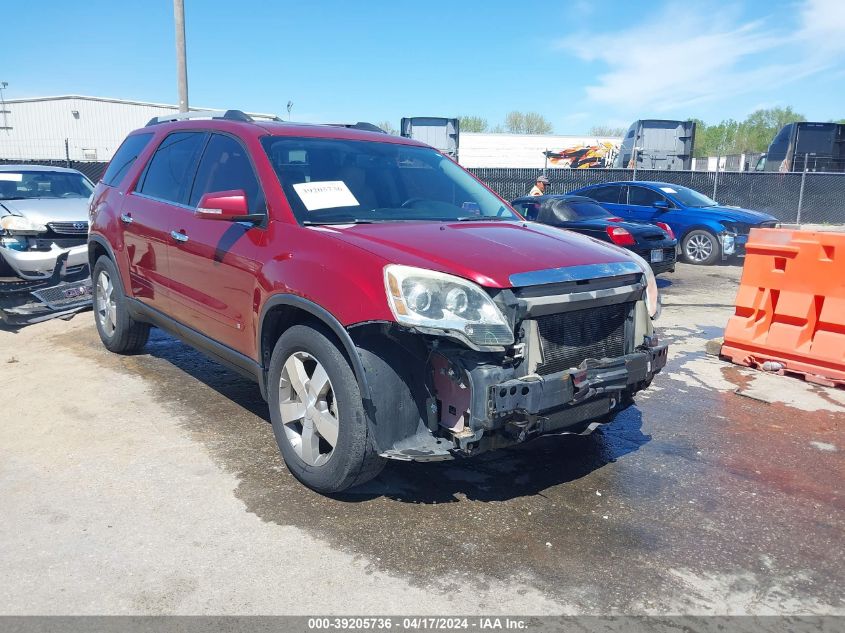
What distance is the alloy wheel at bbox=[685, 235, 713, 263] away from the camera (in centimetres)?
1333

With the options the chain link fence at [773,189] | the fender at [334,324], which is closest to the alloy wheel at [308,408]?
the fender at [334,324]

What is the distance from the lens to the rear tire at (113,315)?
5.89 m

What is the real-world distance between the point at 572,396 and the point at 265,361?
5.74 ft

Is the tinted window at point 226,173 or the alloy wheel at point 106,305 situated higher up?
the tinted window at point 226,173

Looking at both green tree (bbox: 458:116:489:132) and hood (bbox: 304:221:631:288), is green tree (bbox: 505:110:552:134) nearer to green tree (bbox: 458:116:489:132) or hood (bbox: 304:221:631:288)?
green tree (bbox: 458:116:489:132)

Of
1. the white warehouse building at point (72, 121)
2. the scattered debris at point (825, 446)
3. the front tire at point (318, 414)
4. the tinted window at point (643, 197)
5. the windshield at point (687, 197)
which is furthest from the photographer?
A: the white warehouse building at point (72, 121)

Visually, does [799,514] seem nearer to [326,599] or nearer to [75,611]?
[326,599]

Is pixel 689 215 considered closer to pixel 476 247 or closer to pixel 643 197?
pixel 643 197

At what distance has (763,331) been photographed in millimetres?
6305

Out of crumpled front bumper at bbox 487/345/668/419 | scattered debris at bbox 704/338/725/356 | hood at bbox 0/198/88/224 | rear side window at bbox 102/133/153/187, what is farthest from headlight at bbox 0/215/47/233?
scattered debris at bbox 704/338/725/356

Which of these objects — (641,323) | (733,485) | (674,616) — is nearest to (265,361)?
(641,323)

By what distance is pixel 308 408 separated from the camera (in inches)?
141

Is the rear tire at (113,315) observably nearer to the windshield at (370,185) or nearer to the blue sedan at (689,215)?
the windshield at (370,185)

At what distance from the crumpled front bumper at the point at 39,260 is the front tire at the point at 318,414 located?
5.59 metres
